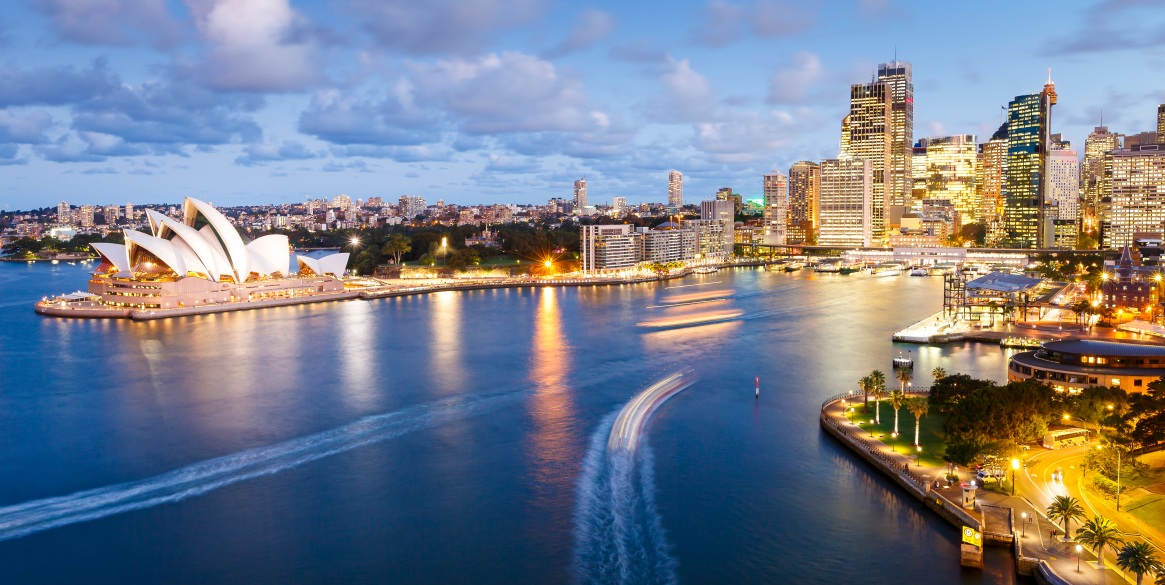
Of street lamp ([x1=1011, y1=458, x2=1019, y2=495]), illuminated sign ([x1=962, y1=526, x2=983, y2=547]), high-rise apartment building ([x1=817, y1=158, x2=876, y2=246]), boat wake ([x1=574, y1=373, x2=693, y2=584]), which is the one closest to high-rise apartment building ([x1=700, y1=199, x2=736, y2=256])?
high-rise apartment building ([x1=817, y1=158, x2=876, y2=246])

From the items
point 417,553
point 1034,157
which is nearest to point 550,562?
point 417,553

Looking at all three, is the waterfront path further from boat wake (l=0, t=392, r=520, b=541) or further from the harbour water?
boat wake (l=0, t=392, r=520, b=541)

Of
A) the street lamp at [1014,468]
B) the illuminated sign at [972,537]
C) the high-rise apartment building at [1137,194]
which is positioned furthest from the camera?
the high-rise apartment building at [1137,194]

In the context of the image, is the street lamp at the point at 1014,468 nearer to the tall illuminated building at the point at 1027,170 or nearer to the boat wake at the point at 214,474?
the boat wake at the point at 214,474

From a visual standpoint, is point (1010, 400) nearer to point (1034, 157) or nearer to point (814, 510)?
point (814, 510)

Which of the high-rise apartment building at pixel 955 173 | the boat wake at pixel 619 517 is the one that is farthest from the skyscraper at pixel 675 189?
the boat wake at pixel 619 517

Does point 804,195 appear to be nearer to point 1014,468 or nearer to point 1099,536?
point 1014,468

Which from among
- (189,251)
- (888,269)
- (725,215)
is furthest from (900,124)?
(189,251)
